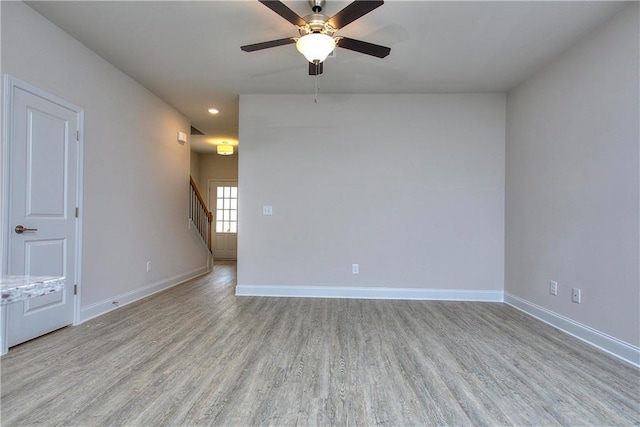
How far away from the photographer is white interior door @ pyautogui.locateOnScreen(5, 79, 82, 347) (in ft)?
7.91

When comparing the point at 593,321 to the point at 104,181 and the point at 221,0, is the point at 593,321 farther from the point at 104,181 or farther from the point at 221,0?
the point at 104,181

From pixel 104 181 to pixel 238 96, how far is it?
6.54 ft

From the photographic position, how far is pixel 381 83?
3824 mm

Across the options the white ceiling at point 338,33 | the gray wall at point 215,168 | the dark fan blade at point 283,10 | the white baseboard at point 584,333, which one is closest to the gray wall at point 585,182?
the white baseboard at point 584,333

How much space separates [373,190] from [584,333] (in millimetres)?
2560

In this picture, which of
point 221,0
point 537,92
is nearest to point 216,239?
point 221,0

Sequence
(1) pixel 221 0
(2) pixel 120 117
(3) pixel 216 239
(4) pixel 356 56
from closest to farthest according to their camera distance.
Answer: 1. (1) pixel 221 0
2. (4) pixel 356 56
3. (2) pixel 120 117
4. (3) pixel 216 239

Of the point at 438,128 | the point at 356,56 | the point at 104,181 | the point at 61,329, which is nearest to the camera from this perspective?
the point at 61,329

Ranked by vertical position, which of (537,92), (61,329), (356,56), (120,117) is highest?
(356,56)

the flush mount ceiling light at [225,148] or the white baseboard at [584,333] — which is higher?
the flush mount ceiling light at [225,148]

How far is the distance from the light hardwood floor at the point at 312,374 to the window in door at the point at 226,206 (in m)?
5.16

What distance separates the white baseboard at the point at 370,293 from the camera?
405 cm

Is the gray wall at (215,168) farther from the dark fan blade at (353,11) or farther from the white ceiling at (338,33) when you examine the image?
the dark fan blade at (353,11)

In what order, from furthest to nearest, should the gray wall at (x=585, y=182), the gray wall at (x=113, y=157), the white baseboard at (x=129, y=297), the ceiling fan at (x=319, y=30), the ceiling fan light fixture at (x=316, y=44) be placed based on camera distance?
the white baseboard at (x=129, y=297) < the gray wall at (x=113, y=157) < the gray wall at (x=585, y=182) < the ceiling fan light fixture at (x=316, y=44) < the ceiling fan at (x=319, y=30)
